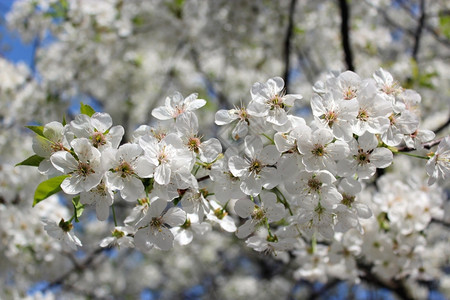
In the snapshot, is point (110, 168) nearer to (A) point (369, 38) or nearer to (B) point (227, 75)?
(A) point (369, 38)

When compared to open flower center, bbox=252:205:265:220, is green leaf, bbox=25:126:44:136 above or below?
above

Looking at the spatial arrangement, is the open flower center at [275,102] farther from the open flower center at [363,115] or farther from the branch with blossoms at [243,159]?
the open flower center at [363,115]

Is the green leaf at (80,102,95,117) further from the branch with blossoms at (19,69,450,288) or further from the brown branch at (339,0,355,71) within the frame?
the brown branch at (339,0,355,71)

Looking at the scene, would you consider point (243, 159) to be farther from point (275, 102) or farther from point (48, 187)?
point (48, 187)

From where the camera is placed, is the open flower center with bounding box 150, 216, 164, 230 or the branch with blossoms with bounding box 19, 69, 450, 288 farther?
the open flower center with bounding box 150, 216, 164, 230

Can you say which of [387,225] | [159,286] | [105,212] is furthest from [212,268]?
[105,212]

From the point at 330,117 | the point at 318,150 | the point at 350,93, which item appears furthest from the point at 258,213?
the point at 350,93

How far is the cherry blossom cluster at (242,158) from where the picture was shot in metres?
1.46

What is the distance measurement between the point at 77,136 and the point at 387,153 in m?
1.19

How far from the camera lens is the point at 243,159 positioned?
5.03 feet

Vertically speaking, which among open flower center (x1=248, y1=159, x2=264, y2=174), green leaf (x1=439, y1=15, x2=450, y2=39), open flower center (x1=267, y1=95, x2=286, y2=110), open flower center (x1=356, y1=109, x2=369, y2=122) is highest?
open flower center (x1=267, y1=95, x2=286, y2=110)

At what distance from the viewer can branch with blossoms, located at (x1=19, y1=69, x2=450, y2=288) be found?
4.78 feet

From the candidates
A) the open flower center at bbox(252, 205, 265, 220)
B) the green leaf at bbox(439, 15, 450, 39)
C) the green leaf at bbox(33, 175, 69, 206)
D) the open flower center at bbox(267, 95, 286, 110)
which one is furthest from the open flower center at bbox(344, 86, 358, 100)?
the green leaf at bbox(439, 15, 450, 39)

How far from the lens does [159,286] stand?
34.9ft
